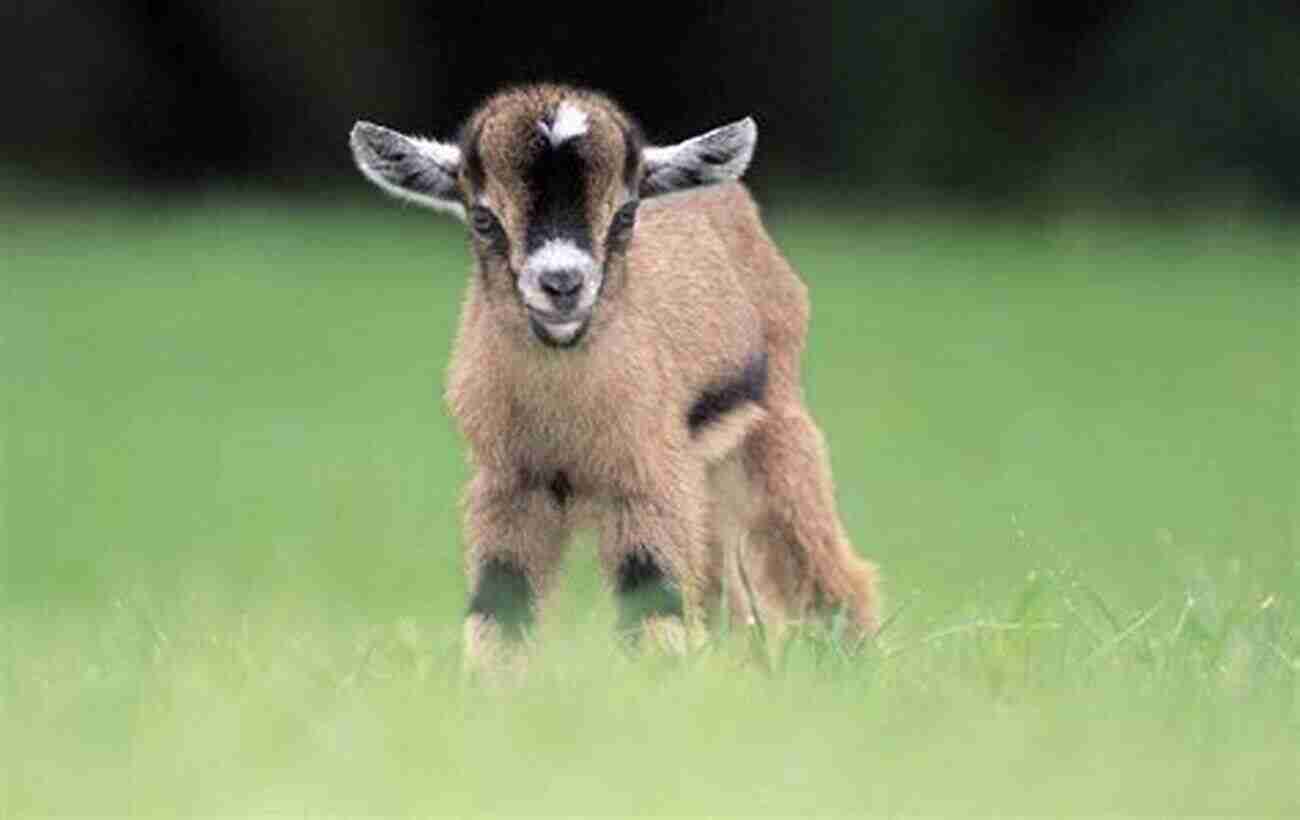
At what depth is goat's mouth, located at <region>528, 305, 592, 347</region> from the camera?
30.6ft

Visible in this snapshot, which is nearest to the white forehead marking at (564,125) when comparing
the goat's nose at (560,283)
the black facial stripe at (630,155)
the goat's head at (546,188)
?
the goat's head at (546,188)

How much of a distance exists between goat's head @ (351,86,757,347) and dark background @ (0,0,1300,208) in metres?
17.1

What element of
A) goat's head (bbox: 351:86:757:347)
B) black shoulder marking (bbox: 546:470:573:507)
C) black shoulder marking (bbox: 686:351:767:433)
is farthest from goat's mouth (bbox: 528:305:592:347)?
black shoulder marking (bbox: 686:351:767:433)

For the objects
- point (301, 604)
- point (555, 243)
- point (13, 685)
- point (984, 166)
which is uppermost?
point (555, 243)

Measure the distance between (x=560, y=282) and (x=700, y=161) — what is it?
0.84 m

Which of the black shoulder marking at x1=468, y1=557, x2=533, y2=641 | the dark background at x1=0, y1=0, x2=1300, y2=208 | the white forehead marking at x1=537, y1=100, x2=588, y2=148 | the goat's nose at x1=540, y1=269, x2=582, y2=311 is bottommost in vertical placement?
the dark background at x1=0, y1=0, x2=1300, y2=208

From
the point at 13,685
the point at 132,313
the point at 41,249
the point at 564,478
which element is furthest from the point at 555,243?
the point at 41,249

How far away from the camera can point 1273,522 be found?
15914 mm

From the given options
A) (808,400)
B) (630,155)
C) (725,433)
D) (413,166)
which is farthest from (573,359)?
(808,400)

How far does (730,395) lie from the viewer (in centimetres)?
1033

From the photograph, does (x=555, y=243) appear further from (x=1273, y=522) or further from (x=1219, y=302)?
(x=1219, y=302)

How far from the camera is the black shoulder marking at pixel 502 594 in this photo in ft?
31.4

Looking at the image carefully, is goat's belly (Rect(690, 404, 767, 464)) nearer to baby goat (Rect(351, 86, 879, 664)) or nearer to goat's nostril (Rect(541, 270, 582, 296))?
baby goat (Rect(351, 86, 879, 664))

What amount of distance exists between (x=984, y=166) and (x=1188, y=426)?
27.7 ft
